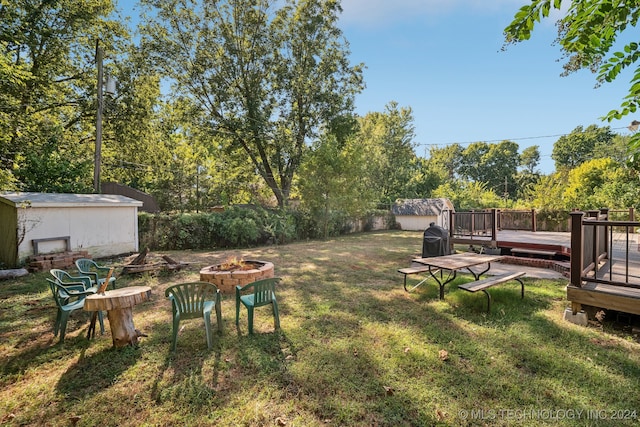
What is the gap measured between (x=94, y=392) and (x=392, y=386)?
2.87m

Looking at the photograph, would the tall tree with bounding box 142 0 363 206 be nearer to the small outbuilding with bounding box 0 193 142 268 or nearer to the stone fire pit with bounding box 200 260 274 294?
the small outbuilding with bounding box 0 193 142 268

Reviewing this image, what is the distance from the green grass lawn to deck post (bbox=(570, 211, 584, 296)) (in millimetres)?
689

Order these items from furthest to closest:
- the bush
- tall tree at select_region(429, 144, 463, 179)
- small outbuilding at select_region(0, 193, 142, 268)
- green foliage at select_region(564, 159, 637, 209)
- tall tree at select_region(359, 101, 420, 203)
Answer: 1. tall tree at select_region(429, 144, 463, 179)
2. tall tree at select_region(359, 101, 420, 203)
3. green foliage at select_region(564, 159, 637, 209)
4. the bush
5. small outbuilding at select_region(0, 193, 142, 268)

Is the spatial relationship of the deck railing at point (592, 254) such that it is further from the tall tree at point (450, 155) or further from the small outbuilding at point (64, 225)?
the tall tree at point (450, 155)

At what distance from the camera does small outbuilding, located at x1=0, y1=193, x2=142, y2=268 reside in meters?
7.87

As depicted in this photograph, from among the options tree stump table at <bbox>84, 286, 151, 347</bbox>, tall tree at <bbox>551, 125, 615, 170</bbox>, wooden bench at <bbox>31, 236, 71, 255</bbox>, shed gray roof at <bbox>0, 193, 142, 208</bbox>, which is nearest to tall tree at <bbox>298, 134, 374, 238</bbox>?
shed gray roof at <bbox>0, 193, 142, 208</bbox>

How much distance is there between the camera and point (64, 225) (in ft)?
28.9

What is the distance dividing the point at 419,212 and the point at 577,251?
21.0 m

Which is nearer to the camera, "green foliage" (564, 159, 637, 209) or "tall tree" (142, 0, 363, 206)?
"green foliage" (564, 159, 637, 209)

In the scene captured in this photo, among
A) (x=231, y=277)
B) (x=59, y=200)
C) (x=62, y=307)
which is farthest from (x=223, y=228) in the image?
(x=62, y=307)

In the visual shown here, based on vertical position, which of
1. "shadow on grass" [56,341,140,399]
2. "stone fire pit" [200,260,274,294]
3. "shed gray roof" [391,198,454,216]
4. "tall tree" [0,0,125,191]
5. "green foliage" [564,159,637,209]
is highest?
"tall tree" [0,0,125,191]

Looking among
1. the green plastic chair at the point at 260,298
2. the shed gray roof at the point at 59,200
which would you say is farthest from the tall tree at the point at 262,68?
the green plastic chair at the point at 260,298

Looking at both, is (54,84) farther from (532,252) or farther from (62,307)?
(532,252)

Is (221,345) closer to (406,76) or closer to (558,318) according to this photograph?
(558,318)
